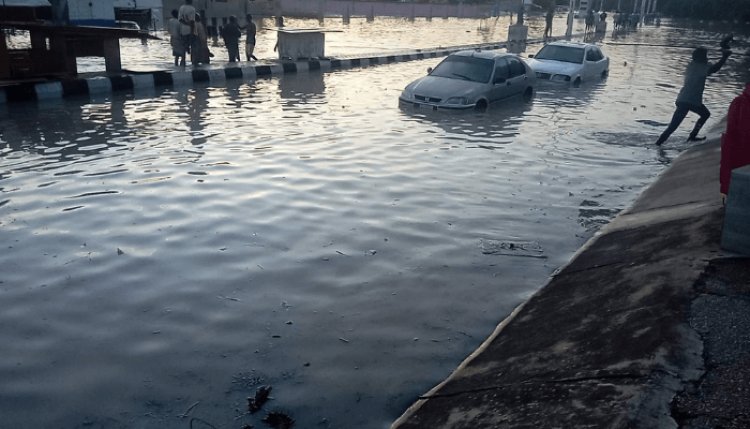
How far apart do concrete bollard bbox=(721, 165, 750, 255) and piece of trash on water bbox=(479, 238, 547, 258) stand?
1.83m

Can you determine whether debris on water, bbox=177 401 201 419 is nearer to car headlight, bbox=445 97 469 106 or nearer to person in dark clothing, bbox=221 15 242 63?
car headlight, bbox=445 97 469 106

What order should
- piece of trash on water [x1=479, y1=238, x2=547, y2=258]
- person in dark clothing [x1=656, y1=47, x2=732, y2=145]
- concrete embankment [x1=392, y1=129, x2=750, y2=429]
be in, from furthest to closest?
person in dark clothing [x1=656, y1=47, x2=732, y2=145] → piece of trash on water [x1=479, y1=238, x2=547, y2=258] → concrete embankment [x1=392, y1=129, x2=750, y2=429]

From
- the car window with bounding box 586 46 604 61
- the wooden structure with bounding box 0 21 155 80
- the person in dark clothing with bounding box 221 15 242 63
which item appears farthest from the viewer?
the person in dark clothing with bounding box 221 15 242 63

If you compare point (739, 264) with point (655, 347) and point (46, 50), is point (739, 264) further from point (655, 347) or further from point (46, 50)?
point (46, 50)

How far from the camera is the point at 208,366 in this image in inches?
163

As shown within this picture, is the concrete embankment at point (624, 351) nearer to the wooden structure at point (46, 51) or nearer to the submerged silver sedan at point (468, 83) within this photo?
the submerged silver sedan at point (468, 83)

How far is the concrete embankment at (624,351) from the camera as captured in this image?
9.59 ft

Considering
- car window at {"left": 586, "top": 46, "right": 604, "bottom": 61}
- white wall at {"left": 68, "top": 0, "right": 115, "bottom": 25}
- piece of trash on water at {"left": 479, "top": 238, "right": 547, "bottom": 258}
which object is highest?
white wall at {"left": 68, "top": 0, "right": 115, "bottom": 25}

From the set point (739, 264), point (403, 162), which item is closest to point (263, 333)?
point (739, 264)

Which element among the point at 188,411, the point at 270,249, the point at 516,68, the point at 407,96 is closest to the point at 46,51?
the point at 407,96

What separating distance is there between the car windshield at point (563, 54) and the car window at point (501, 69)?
4772 mm

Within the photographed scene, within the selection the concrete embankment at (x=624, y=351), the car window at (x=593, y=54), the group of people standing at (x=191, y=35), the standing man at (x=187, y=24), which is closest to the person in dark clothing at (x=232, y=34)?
the group of people standing at (x=191, y=35)

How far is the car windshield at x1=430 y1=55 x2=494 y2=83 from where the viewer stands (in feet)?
46.3

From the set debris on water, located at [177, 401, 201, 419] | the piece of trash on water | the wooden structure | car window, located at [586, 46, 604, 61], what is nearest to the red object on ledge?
the piece of trash on water
